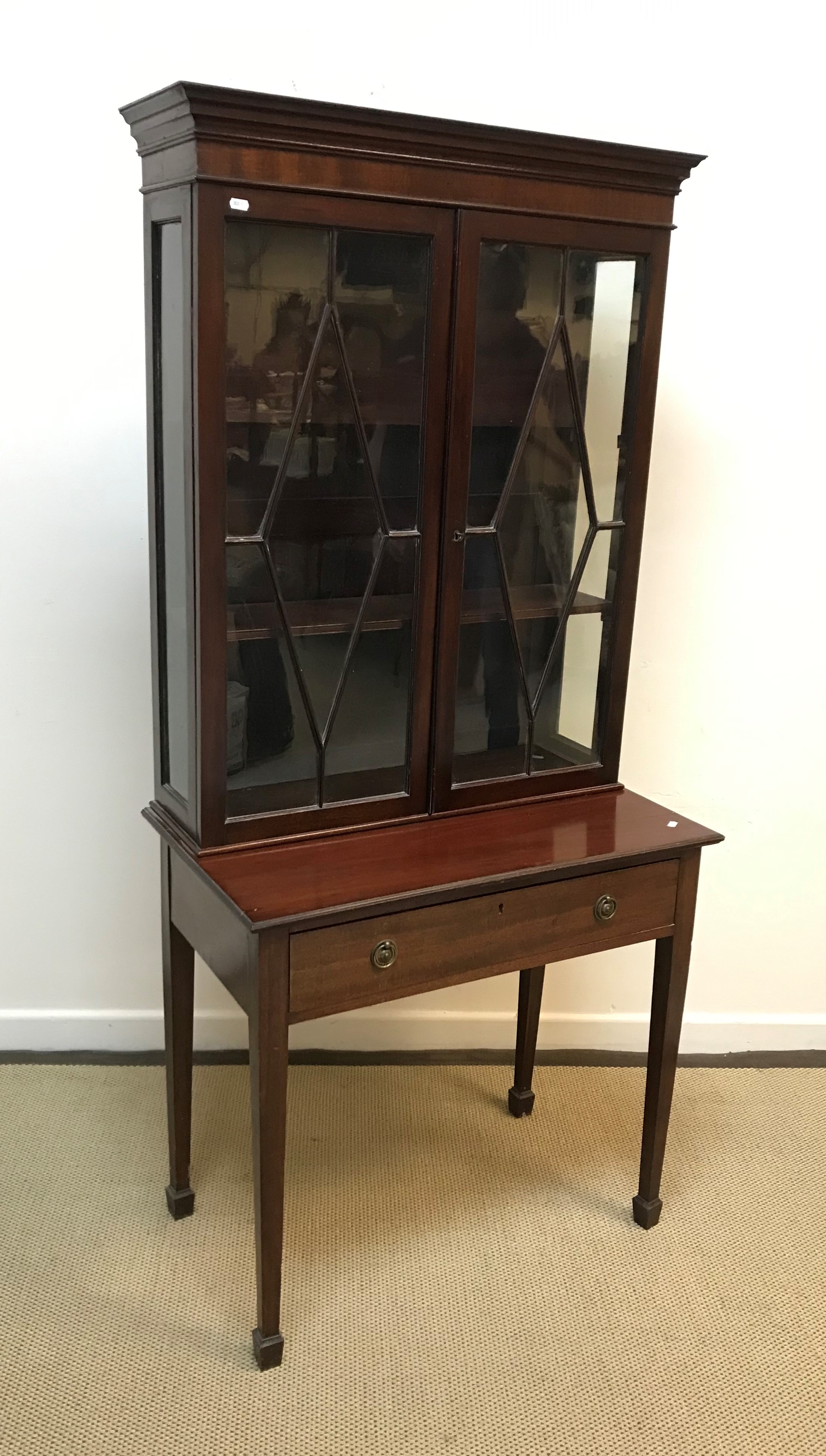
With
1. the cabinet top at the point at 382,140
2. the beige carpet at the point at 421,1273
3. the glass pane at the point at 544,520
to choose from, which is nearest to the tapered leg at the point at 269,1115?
the beige carpet at the point at 421,1273

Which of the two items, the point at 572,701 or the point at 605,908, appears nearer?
the point at 605,908

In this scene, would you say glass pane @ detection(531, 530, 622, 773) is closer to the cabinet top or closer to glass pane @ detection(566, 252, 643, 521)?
glass pane @ detection(566, 252, 643, 521)

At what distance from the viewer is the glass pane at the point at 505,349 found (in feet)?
5.41

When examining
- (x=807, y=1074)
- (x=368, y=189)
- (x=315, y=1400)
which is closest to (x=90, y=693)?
(x=368, y=189)

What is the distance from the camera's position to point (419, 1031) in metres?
2.47

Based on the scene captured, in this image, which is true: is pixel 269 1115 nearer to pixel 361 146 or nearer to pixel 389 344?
pixel 389 344

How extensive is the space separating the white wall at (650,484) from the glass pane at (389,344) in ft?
1.91

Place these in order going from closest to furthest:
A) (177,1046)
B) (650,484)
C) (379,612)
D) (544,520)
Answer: (379,612)
(544,520)
(177,1046)
(650,484)

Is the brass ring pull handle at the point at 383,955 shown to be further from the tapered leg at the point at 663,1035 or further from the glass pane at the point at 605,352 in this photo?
the glass pane at the point at 605,352

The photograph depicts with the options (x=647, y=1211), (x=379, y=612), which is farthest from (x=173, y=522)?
(x=647, y=1211)

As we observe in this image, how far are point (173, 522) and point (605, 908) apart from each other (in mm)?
843

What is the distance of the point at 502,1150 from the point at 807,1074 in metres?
0.74

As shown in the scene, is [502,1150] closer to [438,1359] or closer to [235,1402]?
[438,1359]

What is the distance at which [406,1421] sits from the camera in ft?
5.37
